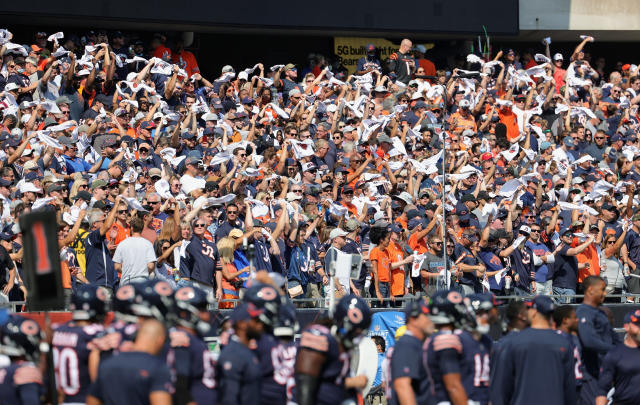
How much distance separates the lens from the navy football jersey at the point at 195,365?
8391 millimetres

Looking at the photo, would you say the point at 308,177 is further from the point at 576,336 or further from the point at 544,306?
the point at 544,306

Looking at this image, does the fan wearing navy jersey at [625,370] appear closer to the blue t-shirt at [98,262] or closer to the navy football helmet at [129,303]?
the navy football helmet at [129,303]

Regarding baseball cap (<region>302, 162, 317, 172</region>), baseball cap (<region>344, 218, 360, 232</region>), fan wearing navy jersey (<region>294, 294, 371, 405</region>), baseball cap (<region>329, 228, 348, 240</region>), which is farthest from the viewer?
baseball cap (<region>302, 162, 317, 172</region>)

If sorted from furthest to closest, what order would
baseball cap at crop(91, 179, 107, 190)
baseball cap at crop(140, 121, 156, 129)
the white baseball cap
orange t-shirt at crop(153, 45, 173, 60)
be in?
orange t-shirt at crop(153, 45, 173, 60) → baseball cap at crop(140, 121, 156, 129) → baseball cap at crop(91, 179, 107, 190) → the white baseball cap

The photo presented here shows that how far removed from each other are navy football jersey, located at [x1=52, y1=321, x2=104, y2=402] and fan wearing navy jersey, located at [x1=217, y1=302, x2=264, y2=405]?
3.30 feet

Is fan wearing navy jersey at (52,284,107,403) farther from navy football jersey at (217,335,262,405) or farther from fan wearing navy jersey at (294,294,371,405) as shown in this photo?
fan wearing navy jersey at (294,294,371,405)

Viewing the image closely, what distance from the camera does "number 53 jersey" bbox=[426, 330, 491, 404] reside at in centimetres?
859

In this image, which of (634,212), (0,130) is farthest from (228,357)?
(634,212)

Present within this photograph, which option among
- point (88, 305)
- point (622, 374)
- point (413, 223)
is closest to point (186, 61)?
point (413, 223)

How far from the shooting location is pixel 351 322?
856 cm

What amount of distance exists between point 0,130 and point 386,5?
12.2 m

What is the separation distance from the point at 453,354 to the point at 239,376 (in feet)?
5.21

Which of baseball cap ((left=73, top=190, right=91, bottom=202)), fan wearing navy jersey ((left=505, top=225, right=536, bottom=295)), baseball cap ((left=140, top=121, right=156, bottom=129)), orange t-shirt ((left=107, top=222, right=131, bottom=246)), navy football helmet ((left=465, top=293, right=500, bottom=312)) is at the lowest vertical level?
fan wearing navy jersey ((left=505, top=225, right=536, bottom=295))

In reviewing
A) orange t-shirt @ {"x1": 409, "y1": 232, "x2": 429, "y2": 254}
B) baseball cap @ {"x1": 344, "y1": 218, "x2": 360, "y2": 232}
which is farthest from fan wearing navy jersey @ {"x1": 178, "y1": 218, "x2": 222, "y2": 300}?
orange t-shirt @ {"x1": 409, "y1": 232, "x2": 429, "y2": 254}
